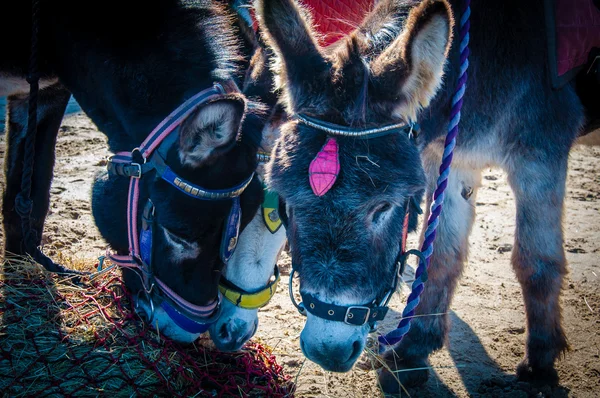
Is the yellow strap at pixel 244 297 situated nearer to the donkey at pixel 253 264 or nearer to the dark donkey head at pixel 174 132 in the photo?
the donkey at pixel 253 264

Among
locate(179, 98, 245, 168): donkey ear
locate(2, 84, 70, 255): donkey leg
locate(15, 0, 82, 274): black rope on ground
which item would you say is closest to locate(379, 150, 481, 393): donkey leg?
locate(179, 98, 245, 168): donkey ear

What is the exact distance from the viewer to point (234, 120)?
2.19 metres

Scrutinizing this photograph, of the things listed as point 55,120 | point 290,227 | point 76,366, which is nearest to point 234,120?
point 290,227

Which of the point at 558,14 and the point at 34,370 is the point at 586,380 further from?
the point at 34,370

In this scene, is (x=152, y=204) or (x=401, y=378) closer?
(x=152, y=204)

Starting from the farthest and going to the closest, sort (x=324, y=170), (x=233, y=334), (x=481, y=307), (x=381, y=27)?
(x=481, y=307), (x=233, y=334), (x=381, y=27), (x=324, y=170)

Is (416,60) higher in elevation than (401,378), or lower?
higher

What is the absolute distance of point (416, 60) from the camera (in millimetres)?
1804

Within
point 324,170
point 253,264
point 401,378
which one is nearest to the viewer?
point 324,170

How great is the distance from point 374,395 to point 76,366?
5.54 ft

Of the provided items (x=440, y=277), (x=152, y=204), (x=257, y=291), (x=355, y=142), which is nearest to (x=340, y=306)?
(x=355, y=142)

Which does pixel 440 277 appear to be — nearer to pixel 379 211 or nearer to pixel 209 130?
pixel 379 211

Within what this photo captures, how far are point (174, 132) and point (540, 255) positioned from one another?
2259mm

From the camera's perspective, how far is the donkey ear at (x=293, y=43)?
1.97 metres
